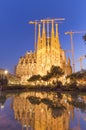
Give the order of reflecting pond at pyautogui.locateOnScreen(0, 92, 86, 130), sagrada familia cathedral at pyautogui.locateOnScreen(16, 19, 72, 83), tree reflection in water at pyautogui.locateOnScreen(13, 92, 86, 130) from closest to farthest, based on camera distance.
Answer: reflecting pond at pyautogui.locateOnScreen(0, 92, 86, 130), tree reflection in water at pyautogui.locateOnScreen(13, 92, 86, 130), sagrada familia cathedral at pyautogui.locateOnScreen(16, 19, 72, 83)

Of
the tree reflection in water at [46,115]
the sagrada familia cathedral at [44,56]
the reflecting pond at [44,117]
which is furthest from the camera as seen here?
the sagrada familia cathedral at [44,56]

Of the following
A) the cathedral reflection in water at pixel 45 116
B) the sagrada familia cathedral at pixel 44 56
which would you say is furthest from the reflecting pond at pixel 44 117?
the sagrada familia cathedral at pixel 44 56

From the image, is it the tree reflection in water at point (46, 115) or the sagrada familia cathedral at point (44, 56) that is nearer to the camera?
the tree reflection in water at point (46, 115)

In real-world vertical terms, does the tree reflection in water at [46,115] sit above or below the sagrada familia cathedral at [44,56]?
below

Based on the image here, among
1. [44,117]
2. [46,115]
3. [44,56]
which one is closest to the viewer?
[44,117]

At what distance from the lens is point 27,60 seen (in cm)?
15700

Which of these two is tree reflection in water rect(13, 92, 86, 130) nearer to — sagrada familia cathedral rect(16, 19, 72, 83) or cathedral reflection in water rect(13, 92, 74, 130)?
cathedral reflection in water rect(13, 92, 74, 130)

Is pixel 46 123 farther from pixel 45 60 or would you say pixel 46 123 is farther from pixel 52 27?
pixel 52 27

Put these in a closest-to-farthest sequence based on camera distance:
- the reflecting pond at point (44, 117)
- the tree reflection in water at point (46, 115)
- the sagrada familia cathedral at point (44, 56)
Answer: the reflecting pond at point (44, 117)
the tree reflection in water at point (46, 115)
the sagrada familia cathedral at point (44, 56)

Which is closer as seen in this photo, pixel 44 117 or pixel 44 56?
pixel 44 117

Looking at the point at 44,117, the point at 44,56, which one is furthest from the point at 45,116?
the point at 44,56

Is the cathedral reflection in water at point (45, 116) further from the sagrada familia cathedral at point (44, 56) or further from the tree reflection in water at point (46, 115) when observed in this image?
the sagrada familia cathedral at point (44, 56)

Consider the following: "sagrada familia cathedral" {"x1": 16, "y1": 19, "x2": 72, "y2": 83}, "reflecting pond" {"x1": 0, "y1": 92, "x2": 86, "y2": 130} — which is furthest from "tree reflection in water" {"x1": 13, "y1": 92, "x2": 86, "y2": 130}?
"sagrada familia cathedral" {"x1": 16, "y1": 19, "x2": 72, "y2": 83}

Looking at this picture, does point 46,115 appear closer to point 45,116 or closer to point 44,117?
point 45,116
